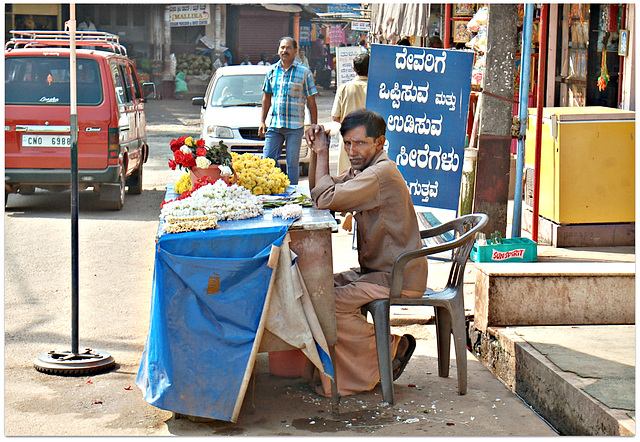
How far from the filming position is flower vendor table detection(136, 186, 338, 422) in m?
3.74

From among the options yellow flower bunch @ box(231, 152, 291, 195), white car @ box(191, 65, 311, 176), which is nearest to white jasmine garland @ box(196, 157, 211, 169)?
yellow flower bunch @ box(231, 152, 291, 195)

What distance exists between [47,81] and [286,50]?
2.90 m

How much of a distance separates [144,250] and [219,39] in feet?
73.2

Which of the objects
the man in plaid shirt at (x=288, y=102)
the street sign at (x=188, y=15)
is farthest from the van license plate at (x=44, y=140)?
the street sign at (x=188, y=15)

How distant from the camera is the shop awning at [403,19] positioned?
1209 centimetres

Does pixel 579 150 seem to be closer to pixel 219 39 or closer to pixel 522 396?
pixel 522 396

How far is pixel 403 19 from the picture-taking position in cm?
1295

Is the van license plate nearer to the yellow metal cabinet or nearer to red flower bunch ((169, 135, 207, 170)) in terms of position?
red flower bunch ((169, 135, 207, 170))

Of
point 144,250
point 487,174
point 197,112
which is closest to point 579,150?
point 487,174

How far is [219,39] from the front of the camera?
2906 centimetres

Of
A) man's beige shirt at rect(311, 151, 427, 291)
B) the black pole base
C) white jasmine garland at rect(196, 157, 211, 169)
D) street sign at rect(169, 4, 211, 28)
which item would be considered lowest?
the black pole base

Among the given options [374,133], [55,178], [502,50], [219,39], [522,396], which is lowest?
[522,396]

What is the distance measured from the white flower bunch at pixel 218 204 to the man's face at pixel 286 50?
4.44 metres

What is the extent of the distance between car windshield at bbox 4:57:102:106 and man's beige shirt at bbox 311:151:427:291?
5795mm
